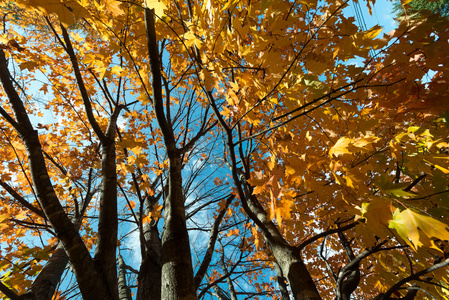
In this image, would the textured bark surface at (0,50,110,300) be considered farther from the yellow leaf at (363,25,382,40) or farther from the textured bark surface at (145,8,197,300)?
the yellow leaf at (363,25,382,40)

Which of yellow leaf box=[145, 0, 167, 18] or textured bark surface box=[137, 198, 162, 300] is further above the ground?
yellow leaf box=[145, 0, 167, 18]

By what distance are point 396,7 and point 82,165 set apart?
1437cm

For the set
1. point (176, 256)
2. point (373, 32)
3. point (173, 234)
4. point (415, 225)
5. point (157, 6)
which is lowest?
point (415, 225)

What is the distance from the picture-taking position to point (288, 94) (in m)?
1.48

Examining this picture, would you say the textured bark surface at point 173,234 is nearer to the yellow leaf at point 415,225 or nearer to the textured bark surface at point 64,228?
the textured bark surface at point 64,228

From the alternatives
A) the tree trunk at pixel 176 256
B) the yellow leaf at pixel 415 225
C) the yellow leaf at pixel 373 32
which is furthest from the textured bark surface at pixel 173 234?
the yellow leaf at pixel 373 32

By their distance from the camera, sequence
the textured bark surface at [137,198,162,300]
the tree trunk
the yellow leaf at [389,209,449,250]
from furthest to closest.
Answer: the textured bark surface at [137,198,162,300], the tree trunk, the yellow leaf at [389,209,449,250]

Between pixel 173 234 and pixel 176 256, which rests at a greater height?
pixel 173 234

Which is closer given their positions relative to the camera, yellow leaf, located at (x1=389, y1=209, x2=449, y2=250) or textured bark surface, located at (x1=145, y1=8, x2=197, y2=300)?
yellow leaf, located at (x1=389, y1=209, x2=449, y2=250)

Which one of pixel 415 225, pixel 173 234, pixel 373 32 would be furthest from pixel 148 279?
pixel 373 32

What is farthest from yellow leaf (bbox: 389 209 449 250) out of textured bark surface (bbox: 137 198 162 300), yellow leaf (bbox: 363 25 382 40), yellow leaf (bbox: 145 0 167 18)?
textured bark surface (bbox: 137 198 162 300)

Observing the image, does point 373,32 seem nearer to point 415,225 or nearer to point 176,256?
point 415,225

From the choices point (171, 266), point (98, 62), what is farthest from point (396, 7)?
point (171, 266)

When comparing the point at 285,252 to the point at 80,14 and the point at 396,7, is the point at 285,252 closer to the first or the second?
the point at 80,14
